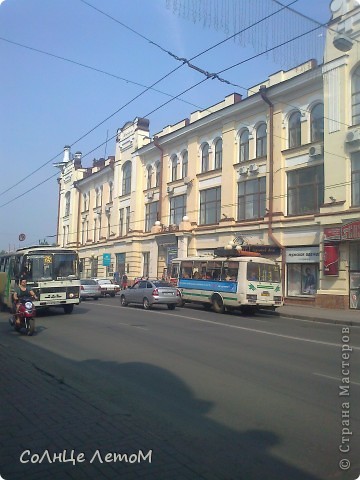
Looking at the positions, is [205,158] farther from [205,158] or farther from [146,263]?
[146,263]

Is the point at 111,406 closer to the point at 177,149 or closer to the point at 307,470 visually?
the point at 307,470

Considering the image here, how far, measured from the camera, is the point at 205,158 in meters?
33.8

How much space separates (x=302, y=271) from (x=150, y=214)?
58.7ft

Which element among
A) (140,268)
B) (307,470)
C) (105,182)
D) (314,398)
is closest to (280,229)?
(140,268)

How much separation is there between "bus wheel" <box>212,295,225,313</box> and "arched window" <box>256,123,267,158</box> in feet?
35.9

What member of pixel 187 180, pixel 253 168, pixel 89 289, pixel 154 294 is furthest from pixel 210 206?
pixel 154 294

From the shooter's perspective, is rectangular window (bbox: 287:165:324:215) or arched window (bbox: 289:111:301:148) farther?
arched window (bbox: 289:111:301:148)

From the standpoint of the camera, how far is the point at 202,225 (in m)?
33.2

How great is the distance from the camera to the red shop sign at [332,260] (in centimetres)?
2298

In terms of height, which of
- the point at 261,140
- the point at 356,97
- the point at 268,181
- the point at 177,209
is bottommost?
the point at 177,209

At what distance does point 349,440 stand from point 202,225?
2873 cm

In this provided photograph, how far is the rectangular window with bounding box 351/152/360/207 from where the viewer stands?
22578 millimetres

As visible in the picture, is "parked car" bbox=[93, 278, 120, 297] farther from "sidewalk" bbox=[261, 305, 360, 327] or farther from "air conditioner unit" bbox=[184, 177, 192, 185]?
"sidewalk" bbox=[261, 305, 360, 327]

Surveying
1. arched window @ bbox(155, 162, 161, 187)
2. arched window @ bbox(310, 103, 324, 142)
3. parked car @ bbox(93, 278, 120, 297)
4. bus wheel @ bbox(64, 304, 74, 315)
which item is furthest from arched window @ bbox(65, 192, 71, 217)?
bus wheel @ bbox(64, 304, 74, 315)
